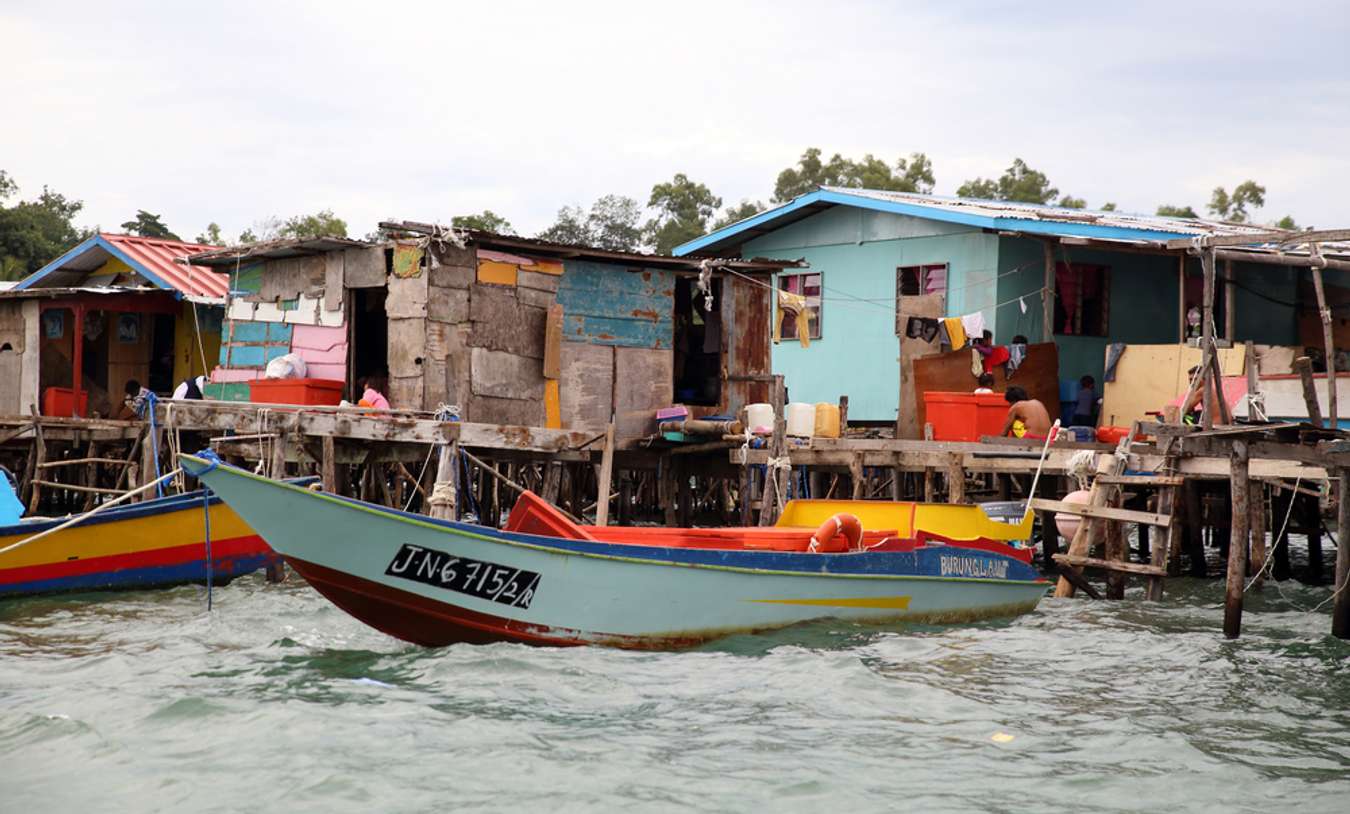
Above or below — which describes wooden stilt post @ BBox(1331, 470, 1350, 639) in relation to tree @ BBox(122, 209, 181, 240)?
below

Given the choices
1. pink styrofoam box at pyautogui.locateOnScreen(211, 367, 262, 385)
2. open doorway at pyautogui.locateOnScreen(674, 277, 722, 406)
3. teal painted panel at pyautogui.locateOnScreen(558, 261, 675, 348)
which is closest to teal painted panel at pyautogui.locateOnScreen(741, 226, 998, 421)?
open doorway at pyautogui.locateOnScreen(674, 277, 722, 406)

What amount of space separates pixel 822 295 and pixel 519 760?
1506 cm

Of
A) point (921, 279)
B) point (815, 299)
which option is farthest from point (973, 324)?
A: point (815, 299)

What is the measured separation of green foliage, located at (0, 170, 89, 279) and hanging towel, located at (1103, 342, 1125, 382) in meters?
26.4

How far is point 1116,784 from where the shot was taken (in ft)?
24.1

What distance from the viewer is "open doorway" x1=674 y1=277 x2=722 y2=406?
19.2m

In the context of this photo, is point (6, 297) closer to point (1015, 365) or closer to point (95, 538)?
point (95, 538)

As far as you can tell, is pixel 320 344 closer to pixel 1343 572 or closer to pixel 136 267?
pixel 136 267

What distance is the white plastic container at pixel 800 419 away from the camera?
56.1 feet

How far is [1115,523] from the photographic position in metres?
13.2

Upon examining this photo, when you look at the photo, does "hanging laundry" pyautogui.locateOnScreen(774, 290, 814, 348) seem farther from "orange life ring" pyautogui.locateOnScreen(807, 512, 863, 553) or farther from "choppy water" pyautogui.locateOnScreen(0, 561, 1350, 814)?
"choppy water" pyautogui.locateOnScreen(0, 561, 1350, 814)

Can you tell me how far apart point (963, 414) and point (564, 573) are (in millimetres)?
7739

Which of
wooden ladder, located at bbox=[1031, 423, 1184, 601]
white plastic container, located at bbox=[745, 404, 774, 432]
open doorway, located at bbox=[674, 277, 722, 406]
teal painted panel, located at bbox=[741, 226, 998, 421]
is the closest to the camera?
wooden ladder, located at bbox=[1031, 423, 1184, 601]

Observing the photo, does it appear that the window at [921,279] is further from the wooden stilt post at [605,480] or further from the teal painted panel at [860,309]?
the wooden stilt post at [605,480]
